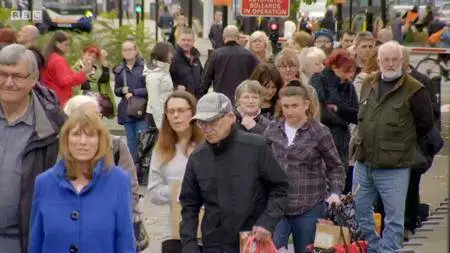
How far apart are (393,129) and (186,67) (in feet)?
18.8

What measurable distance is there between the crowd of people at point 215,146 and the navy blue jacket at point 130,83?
0.02 meters

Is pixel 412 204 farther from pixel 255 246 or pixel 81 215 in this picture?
pixel 81 215

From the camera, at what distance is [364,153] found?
10383 millimetres

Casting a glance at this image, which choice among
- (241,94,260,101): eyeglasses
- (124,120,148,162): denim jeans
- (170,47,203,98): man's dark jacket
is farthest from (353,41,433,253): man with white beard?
(124,120,148,162): denim jeans

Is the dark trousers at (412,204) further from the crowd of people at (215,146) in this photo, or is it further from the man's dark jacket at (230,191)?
the man's dark jacket at (230,191)

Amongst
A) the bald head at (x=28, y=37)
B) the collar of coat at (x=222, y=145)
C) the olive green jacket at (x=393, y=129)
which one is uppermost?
the bald head at (x=28, y=37)

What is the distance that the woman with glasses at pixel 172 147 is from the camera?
8.02 m

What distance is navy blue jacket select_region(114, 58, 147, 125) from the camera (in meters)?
15.7

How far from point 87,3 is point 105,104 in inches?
1713

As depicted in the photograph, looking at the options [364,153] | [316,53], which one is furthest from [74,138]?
[316,53]

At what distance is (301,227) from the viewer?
8758 mm

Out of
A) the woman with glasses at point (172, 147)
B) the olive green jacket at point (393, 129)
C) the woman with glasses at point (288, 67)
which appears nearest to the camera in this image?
the woman with glasses at point (172, 147)

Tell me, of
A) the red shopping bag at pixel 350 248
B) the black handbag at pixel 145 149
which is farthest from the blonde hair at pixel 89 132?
the black handbag at pixel 145 149

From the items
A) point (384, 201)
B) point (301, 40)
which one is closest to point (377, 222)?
point (384, 201)
